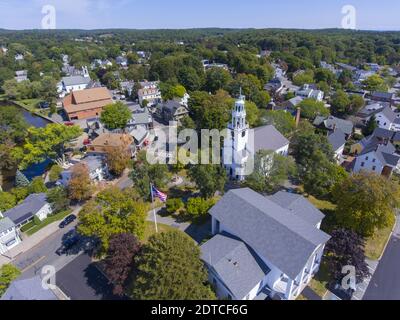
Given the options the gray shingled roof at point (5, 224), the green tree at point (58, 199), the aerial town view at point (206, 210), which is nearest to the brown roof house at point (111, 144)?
the aerial town view at point (206, 210)

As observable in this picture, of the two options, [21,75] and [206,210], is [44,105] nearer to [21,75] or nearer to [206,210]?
[21,75]

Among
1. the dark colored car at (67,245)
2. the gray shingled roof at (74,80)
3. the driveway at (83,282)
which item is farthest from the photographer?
the gray shingled roof at (74,80)

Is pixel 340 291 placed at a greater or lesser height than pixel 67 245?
lesser

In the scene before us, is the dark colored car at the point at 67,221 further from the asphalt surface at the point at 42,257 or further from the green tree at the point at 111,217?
the green tree at the point at 111,217

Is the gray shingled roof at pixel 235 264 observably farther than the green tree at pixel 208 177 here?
No

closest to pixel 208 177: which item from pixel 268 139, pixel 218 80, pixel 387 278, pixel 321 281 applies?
pixel 321 281

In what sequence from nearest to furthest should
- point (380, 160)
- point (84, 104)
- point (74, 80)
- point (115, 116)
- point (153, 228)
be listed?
point (153, 228) → point (380, 160) → point (115, 116) → point (84, 104) → point (74, 80)
